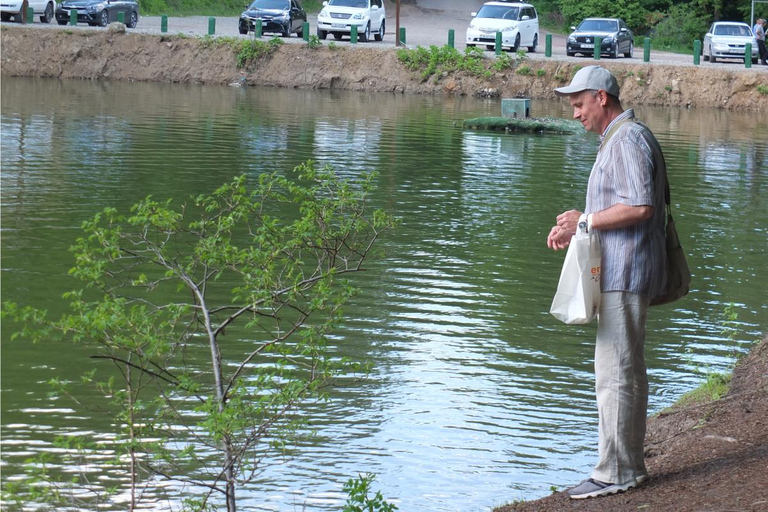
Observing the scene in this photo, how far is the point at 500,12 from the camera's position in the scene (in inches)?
1737

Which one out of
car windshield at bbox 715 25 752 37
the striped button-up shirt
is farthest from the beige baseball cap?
car windshield at bbox 715 25 752 37

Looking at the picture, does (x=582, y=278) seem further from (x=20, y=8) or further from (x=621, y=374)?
(x=20, y=8)

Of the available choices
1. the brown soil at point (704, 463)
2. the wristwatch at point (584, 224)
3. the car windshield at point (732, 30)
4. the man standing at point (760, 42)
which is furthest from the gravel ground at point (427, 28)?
the wristwatch at point (584, 224)

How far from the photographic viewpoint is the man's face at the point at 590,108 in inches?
234

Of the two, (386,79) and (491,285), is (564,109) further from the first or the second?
(491,285)

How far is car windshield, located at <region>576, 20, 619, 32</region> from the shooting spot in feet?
144

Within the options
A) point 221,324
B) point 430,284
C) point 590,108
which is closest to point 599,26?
point 430,284

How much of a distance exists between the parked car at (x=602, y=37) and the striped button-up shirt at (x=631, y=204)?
37461mm

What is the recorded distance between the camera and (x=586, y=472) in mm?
7871

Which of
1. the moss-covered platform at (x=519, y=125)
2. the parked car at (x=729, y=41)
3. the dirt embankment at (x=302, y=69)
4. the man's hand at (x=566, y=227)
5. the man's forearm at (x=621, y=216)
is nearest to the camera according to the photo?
the man's forearm at (x=621, y=216)

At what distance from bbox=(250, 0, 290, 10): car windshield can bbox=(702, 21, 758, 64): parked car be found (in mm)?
15515

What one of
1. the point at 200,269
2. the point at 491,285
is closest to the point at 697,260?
the point at 491,285

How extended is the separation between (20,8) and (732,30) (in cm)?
2596

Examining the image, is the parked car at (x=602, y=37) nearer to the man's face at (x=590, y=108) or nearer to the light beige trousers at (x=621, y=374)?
the man's face at (x=590, y=108)
